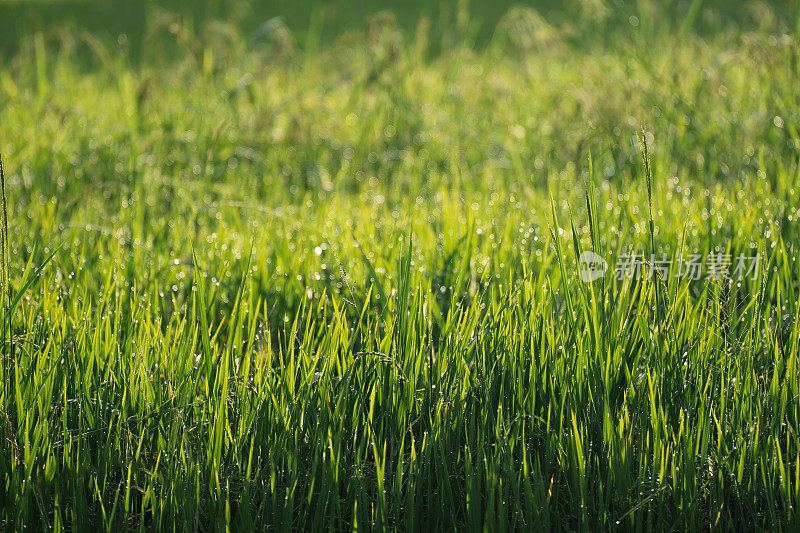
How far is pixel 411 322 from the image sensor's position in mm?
1371

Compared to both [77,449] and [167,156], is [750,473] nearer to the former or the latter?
[77,449]

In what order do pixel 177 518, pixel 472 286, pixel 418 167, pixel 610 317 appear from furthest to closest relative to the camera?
pixel 418 167
pixel 472 286
pixel 610 317
pixel 177 518

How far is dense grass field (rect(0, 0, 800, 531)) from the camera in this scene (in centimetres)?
119

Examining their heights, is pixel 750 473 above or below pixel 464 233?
below

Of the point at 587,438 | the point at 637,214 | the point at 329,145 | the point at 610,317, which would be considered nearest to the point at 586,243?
the point at 637,214

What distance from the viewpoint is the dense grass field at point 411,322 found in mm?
1194

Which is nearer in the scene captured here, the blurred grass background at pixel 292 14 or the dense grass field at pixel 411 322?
the dense grass field at pixel 411 322

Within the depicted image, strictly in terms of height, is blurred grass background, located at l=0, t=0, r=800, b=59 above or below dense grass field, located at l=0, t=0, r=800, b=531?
above

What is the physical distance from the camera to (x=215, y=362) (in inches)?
56.8

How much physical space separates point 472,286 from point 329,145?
6.02 feet

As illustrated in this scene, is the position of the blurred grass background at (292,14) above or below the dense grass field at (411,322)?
above

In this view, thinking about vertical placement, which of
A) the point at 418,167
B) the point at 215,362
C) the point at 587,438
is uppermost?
the point at 418,167

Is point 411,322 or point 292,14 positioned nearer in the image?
point 411,322

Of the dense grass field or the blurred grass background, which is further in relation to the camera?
the blurred grass background
